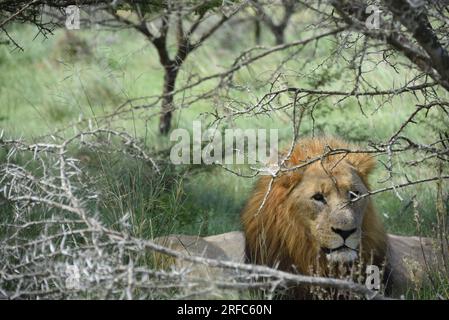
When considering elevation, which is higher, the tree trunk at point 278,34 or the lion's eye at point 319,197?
the tree trunk at point 278,34

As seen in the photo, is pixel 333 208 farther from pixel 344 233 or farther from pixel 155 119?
pixel 155 119

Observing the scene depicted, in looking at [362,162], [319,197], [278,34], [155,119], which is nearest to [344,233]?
[319,197]

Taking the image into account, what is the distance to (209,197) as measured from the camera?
7.70m

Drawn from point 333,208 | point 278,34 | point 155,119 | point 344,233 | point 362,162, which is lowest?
point 344,233

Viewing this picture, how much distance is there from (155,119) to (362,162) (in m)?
4.82

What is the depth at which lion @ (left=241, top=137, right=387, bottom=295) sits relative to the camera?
5.03 metres

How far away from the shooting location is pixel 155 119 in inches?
397

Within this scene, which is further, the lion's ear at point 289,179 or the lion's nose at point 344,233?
the lion's ear at point 289,179

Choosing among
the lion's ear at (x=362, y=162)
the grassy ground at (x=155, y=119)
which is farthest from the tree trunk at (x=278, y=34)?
the lion's ear at (x=362, y=162)

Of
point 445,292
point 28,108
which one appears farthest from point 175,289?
point 28,108

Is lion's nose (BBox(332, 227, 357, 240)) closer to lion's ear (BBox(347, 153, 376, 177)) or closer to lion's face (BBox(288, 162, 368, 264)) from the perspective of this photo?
lion's face (BBox(288, 162, 368, 264))

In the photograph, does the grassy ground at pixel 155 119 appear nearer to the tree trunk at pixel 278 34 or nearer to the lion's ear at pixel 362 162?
the lion's ear at pixel 362 162

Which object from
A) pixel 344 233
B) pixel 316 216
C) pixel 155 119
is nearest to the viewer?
pixel 344 233

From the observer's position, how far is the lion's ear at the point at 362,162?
18.0 ft
